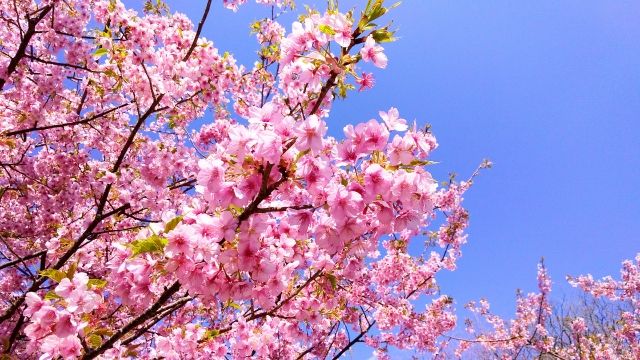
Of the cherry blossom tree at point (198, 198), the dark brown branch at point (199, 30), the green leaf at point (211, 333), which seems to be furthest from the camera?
the dark brown branch at point (199, 30)

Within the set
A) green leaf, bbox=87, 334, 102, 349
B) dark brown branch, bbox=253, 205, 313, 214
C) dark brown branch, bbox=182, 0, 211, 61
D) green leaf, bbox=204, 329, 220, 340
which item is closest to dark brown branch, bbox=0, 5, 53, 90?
dark brown branch, bbox=182, 0, 211, 61

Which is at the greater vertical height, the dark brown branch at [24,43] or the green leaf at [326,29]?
the dark brown branch at [24,43]

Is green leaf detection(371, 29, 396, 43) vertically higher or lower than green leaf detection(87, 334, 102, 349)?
higher

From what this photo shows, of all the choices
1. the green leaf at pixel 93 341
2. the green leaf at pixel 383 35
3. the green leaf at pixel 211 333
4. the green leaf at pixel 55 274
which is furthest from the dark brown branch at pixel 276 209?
the green leaf at pixel 211 333

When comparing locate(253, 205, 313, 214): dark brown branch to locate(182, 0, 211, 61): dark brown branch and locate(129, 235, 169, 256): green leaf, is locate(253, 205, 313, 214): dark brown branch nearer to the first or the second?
locate(129, 235, 169, 256): green leaf

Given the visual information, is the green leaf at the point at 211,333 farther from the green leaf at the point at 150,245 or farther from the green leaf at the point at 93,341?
the green leaf at the point at 150,245

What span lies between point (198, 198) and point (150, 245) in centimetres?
315

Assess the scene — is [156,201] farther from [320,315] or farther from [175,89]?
[320,315]

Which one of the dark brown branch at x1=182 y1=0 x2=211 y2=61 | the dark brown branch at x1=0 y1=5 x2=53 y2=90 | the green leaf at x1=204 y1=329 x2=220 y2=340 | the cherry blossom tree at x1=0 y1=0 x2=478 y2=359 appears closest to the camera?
the cherry blossom tree at x1=0 y1=0 x2=478 y2=359

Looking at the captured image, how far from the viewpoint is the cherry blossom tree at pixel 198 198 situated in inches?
87.9

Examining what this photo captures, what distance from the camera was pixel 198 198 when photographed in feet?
17.6

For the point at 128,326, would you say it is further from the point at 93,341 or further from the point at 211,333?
the point at 211,333

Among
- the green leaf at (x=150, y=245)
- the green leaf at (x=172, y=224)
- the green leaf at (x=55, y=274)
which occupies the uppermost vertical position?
the green leaf at (x=172, y=224)

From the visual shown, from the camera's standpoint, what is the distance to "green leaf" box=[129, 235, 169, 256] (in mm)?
2277
